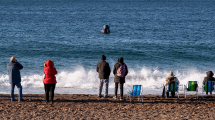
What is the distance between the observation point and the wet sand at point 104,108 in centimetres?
784

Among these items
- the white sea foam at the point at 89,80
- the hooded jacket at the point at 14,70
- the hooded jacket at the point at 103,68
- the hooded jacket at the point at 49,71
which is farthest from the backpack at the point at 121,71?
→ the white sea foam at the point at 89,80

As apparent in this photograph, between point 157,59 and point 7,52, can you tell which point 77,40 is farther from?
point 157,59

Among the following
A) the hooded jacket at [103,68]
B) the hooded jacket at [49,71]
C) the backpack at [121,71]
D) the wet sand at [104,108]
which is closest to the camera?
the wet sand at [104,108]

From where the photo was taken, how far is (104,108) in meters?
8.70

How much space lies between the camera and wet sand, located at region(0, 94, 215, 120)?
784 centimetres

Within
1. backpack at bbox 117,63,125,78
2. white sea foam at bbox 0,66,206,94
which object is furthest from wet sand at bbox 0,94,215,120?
white sea foam at bbox 0,66,206,94

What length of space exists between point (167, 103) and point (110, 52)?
18.9 metres

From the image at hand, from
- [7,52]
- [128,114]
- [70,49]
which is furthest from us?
[70,49]

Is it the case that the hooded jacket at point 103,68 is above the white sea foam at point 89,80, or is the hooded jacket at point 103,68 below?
above

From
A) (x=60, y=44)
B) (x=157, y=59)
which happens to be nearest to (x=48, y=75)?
(x=157, y=59)

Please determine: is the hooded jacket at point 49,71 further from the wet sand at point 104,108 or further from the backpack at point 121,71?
the backpack at point 121,71

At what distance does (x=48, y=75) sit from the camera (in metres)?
8.86

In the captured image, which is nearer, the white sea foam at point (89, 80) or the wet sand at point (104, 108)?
the wet sand at point (104, 108)

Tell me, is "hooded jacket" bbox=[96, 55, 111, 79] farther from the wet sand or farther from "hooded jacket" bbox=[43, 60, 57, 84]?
→ "hooded jacket" bbox=[43, 60, 57, 84]
